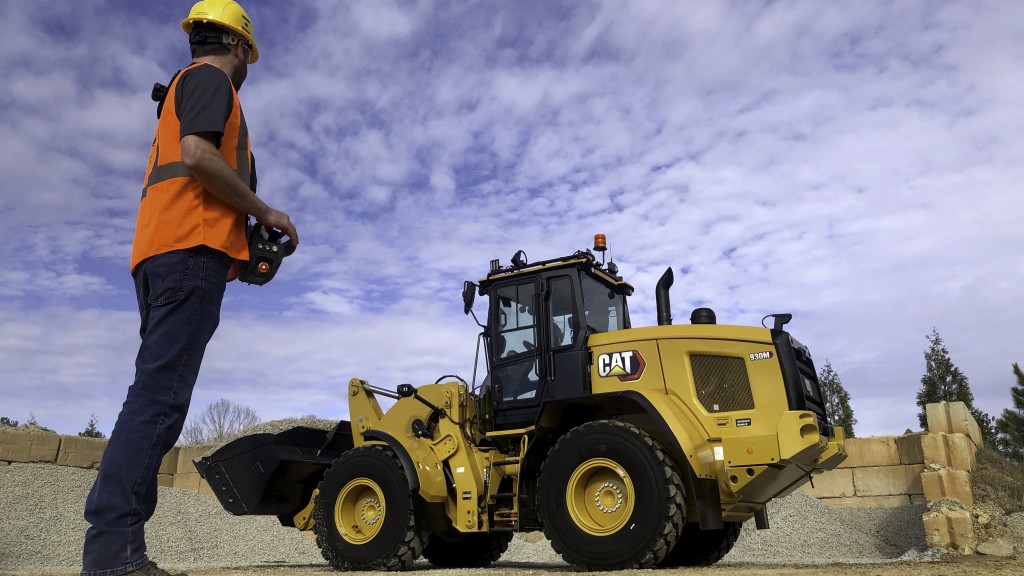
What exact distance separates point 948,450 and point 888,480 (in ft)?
4.17

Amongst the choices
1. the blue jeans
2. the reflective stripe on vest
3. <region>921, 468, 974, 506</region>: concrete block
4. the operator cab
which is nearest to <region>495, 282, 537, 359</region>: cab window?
the operator cab

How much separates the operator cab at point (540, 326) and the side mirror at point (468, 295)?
→ 0.01 meters

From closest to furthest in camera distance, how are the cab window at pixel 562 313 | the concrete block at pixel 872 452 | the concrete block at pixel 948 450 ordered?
the cab window at pixel 562 313 → the concrete block at pixel 948 450 → the concrete block at pixel 872 452

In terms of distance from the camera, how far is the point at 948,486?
13148 mm

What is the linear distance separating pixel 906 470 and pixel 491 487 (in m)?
10.5

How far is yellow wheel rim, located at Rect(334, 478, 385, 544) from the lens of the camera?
7.20 meters

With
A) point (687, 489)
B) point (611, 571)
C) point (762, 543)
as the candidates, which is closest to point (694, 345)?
point (687, 489)

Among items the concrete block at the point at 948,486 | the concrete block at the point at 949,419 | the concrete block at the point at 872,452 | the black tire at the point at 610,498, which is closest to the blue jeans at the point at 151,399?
the black tire at the point at 610,498

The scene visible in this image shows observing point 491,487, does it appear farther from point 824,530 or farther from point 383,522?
point 824,530

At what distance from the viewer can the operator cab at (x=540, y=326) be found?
7.02m

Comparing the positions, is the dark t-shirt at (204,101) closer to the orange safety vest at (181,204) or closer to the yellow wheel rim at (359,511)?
the orange safety vest at (181,204)

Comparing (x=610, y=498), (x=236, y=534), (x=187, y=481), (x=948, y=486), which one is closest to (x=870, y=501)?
(x=948, y=486)

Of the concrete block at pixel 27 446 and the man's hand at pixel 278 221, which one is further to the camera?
the concrete block at pixel 27 446

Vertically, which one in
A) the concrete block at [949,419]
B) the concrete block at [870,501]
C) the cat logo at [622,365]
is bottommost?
the concrete block at [870,501]
